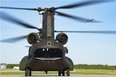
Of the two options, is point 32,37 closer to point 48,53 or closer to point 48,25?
point 48,25

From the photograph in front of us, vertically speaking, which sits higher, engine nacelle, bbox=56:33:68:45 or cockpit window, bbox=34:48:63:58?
engine nacelle, bbox=56:33:68:45

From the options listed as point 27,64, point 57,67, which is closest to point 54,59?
point 57,67

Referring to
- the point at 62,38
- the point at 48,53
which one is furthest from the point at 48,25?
the point at 48,53

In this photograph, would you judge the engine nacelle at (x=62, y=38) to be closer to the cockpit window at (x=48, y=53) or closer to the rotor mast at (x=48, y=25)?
the rotor mast at (x=48, y=25)

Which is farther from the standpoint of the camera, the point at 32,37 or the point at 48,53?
the point at 32,37

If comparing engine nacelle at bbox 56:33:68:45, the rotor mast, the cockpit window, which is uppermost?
the rotor mast

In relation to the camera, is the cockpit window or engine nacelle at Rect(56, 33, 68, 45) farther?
engine nacelle at Rect(56, 33, 68, 45)

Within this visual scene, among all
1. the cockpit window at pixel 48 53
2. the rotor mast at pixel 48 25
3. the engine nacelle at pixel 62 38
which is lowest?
the cockpit window at pixel 48 53

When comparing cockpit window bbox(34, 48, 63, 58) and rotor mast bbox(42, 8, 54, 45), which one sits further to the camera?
cockpit window bbox(34, 48, 63, 58)

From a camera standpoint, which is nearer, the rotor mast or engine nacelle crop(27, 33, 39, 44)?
the rotor mast

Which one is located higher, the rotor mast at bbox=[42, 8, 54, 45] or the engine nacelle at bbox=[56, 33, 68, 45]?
the rotor mast at bbox=[42, 8, 54, 45]

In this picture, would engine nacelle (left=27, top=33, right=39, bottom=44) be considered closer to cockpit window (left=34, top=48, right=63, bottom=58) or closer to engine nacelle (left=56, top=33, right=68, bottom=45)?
cockpit window (left=34, top=48, right=63, bottom=58)

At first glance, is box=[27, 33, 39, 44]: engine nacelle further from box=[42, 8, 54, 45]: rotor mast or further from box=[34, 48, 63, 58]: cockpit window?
box=[34, 48, 63, 58]: cockpit window

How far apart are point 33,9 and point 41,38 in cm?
249
